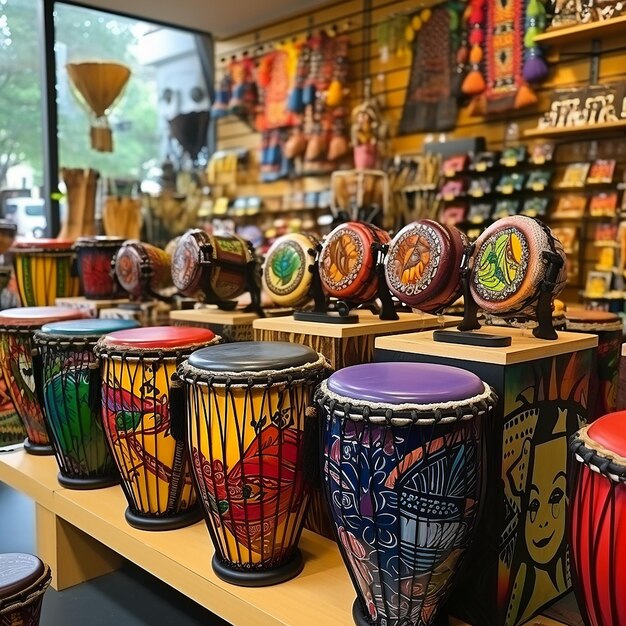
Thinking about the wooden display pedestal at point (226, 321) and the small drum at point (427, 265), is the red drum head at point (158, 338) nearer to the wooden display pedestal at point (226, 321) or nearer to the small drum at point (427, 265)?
the wooden display pedestal at point (226, 321)

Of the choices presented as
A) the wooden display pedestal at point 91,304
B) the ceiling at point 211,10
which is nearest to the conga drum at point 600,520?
the wooden display pedestal at point 91,304

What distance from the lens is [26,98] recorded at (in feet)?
15.2

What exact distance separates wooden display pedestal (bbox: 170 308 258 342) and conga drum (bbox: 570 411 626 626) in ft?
4.42

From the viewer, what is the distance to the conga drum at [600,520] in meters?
1.01

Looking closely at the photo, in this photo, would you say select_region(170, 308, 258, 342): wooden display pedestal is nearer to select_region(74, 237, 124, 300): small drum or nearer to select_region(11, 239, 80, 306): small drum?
select_region(74, 237, 124, 300): small drum

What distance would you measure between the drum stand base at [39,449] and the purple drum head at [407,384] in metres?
1.51

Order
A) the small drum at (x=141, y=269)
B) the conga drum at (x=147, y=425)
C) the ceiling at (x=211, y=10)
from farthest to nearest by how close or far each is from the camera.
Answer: the ceiling at (x=211, y=10) < the small drum at (x=141, y=269) < the conga drum at (x=147, y=425)

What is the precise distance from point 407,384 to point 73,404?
1.21m

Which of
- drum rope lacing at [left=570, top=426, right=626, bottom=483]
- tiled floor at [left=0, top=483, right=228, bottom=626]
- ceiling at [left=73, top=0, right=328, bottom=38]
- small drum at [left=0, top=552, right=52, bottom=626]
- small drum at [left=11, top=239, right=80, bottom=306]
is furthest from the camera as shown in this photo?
ceiling at [left=73, top=0, right=328, bottom=38]

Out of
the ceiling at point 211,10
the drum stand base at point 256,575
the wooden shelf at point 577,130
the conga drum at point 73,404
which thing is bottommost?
the drum stand base at point 256,575

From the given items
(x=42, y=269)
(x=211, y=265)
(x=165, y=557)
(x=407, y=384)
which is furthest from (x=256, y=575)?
(x=42, y=269)

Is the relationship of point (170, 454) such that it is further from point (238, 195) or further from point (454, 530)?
point (238, 195)

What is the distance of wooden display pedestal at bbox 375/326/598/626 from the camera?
4.62ft

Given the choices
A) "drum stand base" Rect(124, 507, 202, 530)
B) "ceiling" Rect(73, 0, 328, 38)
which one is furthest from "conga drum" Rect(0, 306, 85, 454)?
"ceiling" Rect(73, 0, 328, 38)
